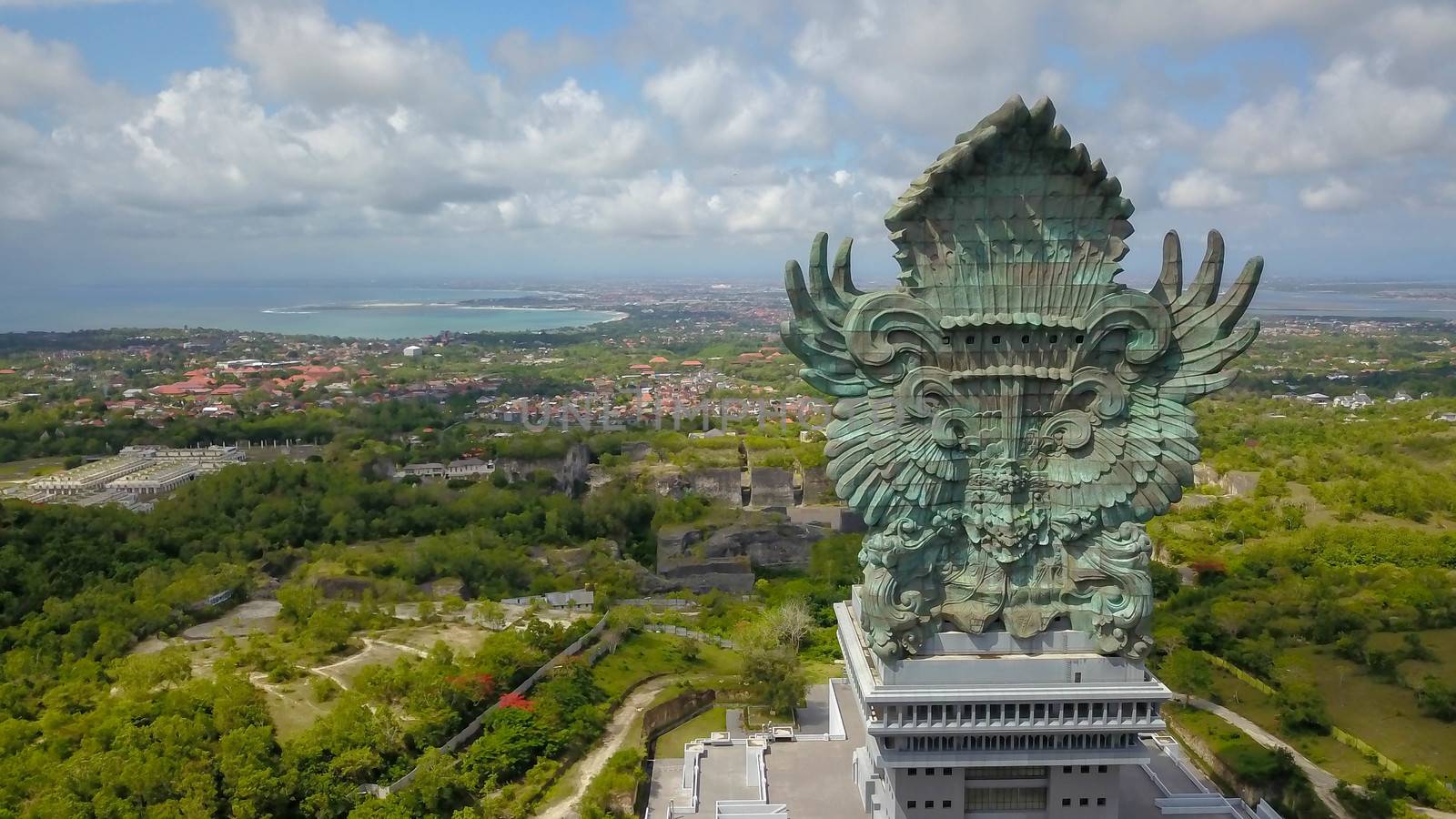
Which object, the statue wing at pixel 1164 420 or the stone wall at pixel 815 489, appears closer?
the statue wing at pixel 1164 420

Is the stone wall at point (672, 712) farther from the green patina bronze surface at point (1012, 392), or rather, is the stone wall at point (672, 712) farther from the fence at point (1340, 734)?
the fence at point (1340, 734)

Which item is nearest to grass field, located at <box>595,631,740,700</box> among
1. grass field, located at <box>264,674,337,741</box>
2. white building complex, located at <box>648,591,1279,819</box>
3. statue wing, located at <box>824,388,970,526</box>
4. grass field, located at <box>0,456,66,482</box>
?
grass field, located at <box>264,674,337,741</box>

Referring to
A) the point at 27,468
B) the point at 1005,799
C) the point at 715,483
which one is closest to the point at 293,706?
the point at 1005,799

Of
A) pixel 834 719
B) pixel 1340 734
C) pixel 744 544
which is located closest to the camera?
pixel 834 719

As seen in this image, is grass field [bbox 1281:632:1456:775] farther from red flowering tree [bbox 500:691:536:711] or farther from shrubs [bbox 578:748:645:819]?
red flowering tree [bbox 500:691:536:711]

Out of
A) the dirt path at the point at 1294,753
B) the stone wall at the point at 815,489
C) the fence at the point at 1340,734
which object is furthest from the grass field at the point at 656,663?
the stone wall at the point at 815,489

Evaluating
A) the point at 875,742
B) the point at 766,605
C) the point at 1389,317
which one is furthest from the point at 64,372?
the point at 1389,317

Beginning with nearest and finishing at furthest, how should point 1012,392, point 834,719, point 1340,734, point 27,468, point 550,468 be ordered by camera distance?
1. point 1012,392
2. point 834,719
3. point 1340,734
4. point 550,468
5. point 27,468

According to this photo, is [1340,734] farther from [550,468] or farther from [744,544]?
[550,468]
